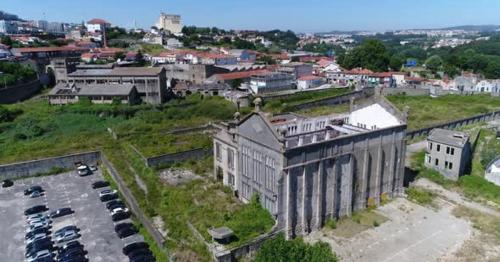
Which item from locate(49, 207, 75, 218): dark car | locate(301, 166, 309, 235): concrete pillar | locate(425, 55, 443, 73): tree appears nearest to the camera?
locate(301, 166, 309, 235): concrete pillar

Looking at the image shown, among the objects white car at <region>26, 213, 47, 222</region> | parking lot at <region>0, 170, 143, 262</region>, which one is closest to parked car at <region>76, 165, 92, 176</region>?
parking lot at <region>0, 170, 143, 262</region>

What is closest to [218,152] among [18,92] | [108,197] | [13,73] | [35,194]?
[108,197]

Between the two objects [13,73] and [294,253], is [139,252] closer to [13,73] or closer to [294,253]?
[294,253]

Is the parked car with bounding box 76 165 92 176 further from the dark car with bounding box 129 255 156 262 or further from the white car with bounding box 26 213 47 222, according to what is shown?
the dark car with bounding box 129 255 156 262

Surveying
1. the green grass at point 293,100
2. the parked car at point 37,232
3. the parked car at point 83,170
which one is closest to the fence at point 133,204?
the parked car at point 83,170

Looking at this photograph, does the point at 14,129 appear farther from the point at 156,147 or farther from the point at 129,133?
the point at 156,147

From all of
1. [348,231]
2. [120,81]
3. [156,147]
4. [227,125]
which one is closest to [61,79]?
[120,81]
